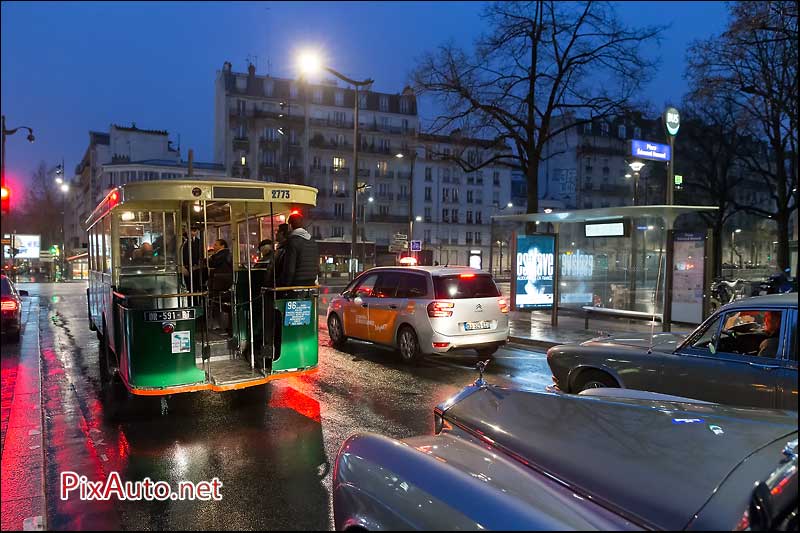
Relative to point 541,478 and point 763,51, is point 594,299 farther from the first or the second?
point 541,478

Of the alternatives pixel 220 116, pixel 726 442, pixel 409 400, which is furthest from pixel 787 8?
pixel 220 116

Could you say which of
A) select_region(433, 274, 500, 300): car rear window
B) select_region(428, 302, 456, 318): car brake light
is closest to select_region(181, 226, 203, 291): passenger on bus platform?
select_region(428, 302, 456, 318): car brake light

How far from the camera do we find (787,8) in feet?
58.9

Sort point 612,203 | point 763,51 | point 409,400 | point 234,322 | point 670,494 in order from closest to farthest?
point 670,494, point 409,400, point 234,322, point 763,51, point 612,203

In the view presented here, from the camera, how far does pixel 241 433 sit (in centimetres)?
633

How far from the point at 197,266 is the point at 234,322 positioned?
103 cm

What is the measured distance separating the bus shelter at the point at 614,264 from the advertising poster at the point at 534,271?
0.03 meters

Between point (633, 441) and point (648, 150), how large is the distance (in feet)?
49.2

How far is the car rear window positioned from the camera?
1033cm

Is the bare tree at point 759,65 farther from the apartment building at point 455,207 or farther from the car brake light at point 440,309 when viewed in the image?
the apartment building at point 455,207

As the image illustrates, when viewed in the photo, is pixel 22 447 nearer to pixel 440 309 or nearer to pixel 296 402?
pixel 296 402

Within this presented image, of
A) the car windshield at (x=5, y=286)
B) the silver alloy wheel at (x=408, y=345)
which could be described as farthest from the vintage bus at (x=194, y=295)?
the car windshield at (x=5, y=286)

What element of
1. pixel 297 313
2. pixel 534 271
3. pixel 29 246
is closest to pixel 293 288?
pixel 297 313

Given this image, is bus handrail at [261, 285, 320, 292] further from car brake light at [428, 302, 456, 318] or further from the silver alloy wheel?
the silver alloy wheel
